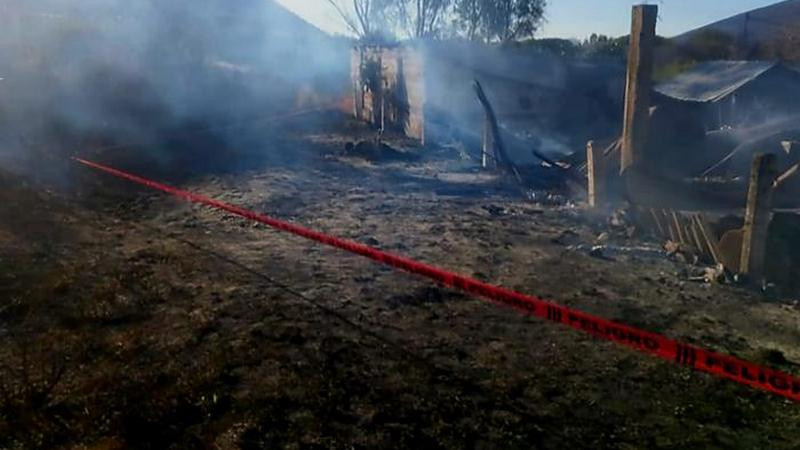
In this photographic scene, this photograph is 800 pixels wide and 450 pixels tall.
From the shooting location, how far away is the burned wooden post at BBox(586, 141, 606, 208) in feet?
35.8

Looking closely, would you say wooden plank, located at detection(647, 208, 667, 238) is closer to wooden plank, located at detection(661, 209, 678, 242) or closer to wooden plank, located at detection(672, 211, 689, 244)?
wooden plank, located at detection(661, 209, 678, 242)

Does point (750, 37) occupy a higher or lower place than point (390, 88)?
higher

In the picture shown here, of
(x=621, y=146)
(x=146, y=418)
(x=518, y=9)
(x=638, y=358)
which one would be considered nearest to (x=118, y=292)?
(x=146, y=418)

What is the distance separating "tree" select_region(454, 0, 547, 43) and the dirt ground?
3611 centimetres

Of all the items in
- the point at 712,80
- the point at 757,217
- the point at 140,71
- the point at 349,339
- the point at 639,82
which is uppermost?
the point at 140,71

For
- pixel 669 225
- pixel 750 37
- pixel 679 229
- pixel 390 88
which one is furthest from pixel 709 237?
pixel 750 37

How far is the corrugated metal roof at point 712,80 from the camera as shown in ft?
66.0

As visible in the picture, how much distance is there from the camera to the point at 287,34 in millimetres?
38406

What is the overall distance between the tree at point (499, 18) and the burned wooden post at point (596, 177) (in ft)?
114

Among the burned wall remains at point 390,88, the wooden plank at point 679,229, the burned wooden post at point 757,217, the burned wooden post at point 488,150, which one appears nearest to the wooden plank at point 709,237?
the wooden plank at point 679,229

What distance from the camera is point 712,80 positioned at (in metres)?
21.8

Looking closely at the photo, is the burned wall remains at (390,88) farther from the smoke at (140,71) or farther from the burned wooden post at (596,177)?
the burned wooden post at (596,177)

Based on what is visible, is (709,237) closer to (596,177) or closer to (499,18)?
(596,177)

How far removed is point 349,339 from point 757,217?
514cm
